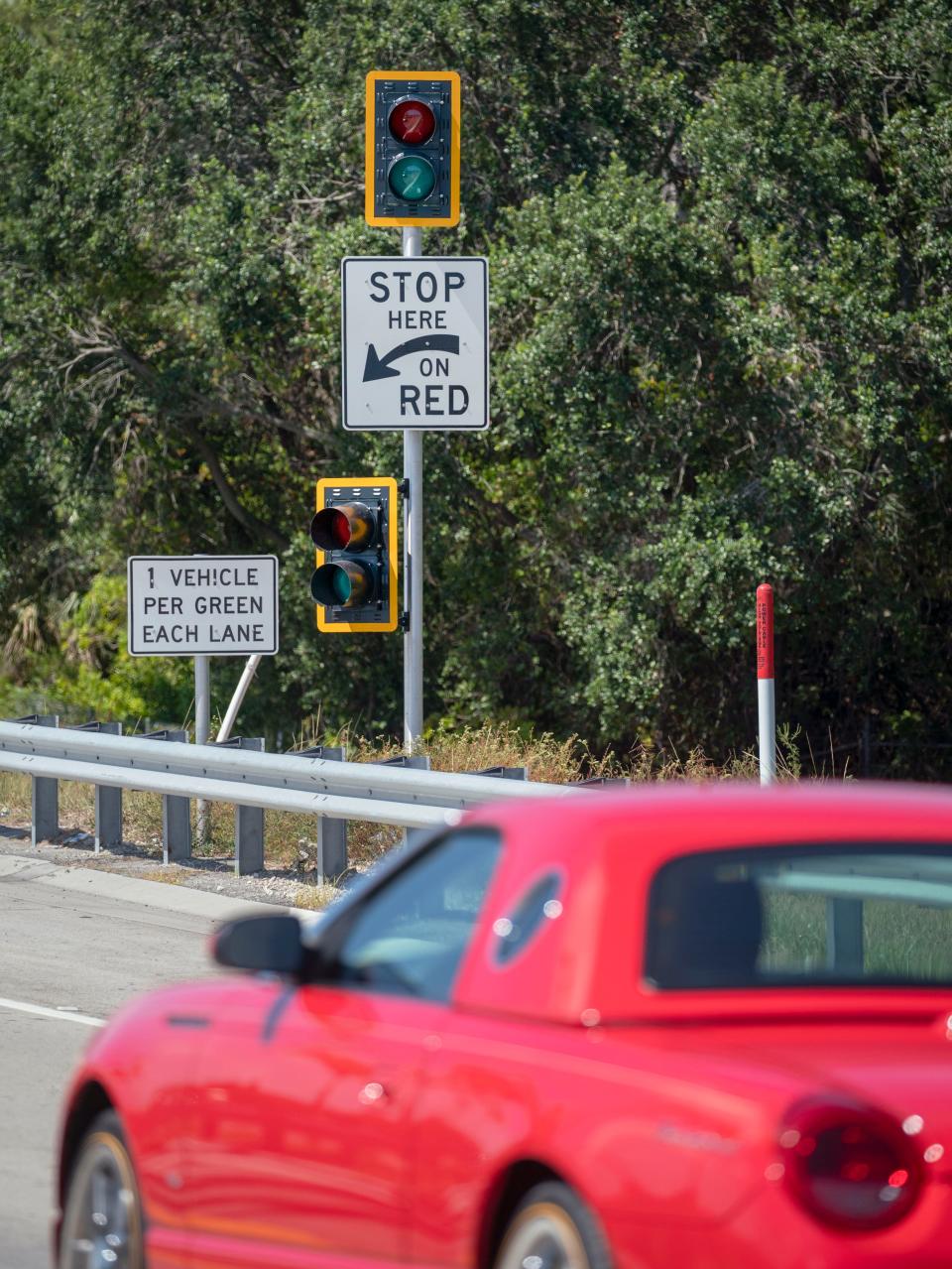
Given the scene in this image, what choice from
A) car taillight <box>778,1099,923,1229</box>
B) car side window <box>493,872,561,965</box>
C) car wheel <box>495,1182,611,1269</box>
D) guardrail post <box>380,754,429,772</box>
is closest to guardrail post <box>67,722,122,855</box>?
guardrail post <box>380,754,429,772</box>

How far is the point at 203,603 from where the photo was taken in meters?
14.1

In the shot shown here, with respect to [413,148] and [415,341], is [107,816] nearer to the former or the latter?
[415,341]

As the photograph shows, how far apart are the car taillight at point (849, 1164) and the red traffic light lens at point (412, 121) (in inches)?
431

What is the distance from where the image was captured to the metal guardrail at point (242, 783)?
11.7 metres

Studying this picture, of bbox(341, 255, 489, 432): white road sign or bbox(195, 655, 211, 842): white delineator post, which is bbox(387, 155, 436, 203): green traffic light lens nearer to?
bbox(341, 255, 489, 432): white road sign

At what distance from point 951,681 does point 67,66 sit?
44.6ft

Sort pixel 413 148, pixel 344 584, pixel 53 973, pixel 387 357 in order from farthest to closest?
pixel 387 357, pixel 413 148, pixel 344 584, pixel 53 973

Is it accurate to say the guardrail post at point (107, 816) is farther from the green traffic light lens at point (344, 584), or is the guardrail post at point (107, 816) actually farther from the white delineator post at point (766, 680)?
the white delineator post at point (766, 680)

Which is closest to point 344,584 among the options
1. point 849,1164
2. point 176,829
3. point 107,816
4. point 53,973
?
point 176,829

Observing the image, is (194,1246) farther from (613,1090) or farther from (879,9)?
(879,9)

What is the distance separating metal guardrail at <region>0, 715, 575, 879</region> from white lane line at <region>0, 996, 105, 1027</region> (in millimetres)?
2629

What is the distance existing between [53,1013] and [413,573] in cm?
552

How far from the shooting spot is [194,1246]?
15.1 ft

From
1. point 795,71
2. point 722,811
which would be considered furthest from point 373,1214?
point 795,71
